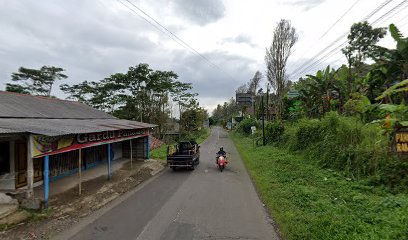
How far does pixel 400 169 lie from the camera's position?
7.90m

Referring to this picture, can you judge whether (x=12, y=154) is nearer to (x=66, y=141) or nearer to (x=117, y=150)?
(x=66, y=141)

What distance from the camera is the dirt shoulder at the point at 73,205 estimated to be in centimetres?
607

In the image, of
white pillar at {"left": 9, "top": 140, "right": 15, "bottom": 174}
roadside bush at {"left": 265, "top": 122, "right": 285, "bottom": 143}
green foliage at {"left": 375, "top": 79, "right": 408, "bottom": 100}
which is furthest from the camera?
roadside bush at {"left": 265, "top": 122, "right": 285, "bottom": 143}

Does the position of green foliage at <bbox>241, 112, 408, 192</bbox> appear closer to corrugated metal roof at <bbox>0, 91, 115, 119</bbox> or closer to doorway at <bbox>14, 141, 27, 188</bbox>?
doorway at <bbox>14, 141, 27, 188</bbox>

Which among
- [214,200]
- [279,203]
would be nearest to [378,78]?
[279,203]

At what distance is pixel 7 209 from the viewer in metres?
6.98

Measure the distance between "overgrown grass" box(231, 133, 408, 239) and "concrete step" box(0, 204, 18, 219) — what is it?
7557mm

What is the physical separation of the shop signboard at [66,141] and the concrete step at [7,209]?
1644mm

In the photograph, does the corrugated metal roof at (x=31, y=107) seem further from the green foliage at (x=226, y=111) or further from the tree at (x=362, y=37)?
the green foliage at (x=226, y=111)

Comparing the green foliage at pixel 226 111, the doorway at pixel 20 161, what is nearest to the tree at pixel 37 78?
the doorway at pixel 20 161

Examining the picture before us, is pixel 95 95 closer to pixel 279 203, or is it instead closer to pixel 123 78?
pixel 123 78

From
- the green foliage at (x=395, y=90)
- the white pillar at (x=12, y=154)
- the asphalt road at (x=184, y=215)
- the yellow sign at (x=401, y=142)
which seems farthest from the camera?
the white pillar at (x=12, y=154)

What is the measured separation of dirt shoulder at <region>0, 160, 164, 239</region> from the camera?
607 cm

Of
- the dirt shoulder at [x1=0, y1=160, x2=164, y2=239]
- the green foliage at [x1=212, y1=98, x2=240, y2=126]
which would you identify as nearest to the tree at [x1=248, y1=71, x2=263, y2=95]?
the green foliage at [x1=212, y1=98, x2=240, y2=126]
